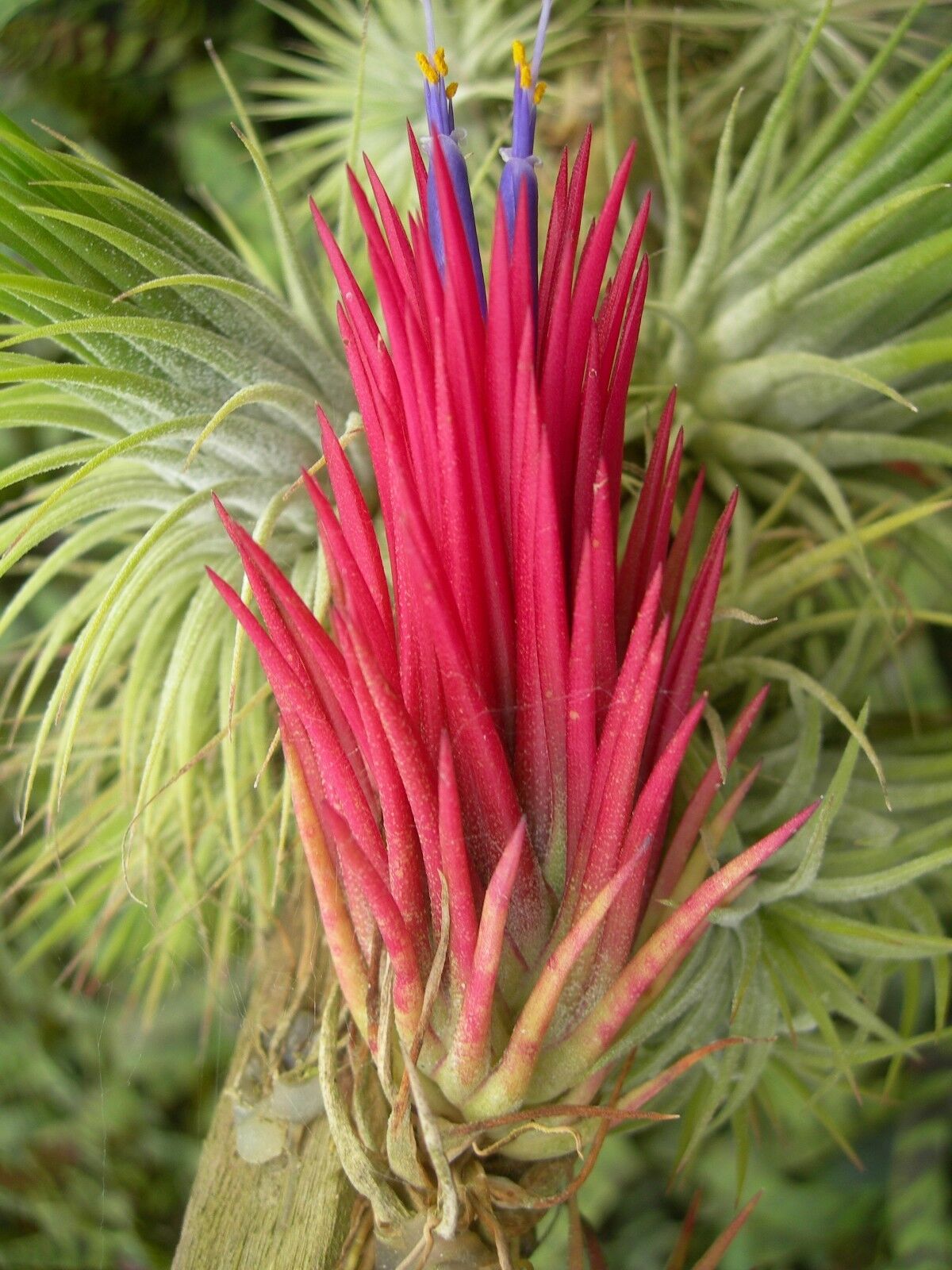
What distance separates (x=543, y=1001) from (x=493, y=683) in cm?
15

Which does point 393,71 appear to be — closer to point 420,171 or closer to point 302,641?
point 420,171

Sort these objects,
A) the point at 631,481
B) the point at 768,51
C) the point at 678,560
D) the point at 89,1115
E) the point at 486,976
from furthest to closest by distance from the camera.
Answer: the point at 89,1115
the point at 768,51
the point at 631,481
the point at 678,560
the point at 486,976

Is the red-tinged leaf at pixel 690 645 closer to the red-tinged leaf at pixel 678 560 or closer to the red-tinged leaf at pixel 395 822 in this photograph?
→ the red-tinged leaf at pixel 678 560

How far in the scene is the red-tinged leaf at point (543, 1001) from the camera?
43 centimetres

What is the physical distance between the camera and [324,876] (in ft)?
1.60

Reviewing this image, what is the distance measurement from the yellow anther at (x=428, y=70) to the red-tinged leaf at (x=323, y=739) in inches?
10.7

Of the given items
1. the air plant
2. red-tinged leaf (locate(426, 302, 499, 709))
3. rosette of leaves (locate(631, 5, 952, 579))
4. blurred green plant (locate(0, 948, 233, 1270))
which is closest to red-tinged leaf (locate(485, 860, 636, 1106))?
red-tinged leaf (locate(426, 302, 499, 709))

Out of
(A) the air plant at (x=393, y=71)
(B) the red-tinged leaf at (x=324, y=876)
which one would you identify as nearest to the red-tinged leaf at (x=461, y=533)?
(B) the red-tinged leaf at (x=324, y=876)

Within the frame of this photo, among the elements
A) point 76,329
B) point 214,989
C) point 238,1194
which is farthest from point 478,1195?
point 76,329

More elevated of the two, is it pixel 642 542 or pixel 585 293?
→ pixel 585 293

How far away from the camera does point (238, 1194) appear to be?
0.56 metres

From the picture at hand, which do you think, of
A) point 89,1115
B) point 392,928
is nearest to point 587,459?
point 392,928

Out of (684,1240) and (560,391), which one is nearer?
(560,391)

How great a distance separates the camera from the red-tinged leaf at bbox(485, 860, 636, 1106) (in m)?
0.43
